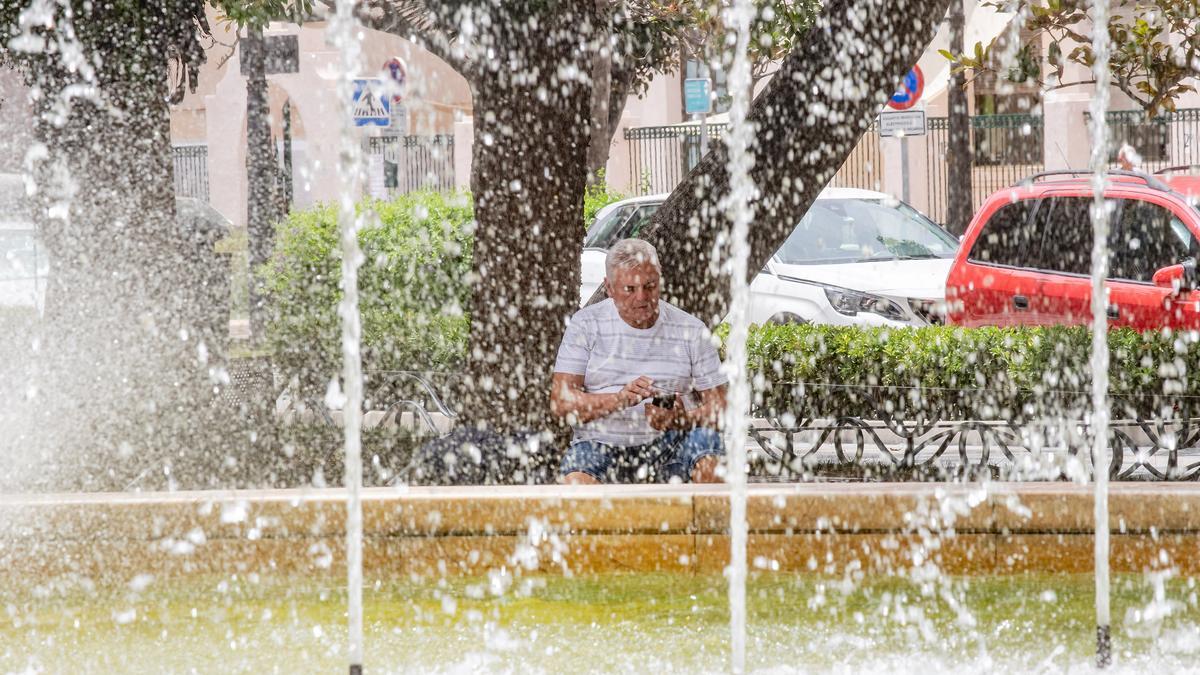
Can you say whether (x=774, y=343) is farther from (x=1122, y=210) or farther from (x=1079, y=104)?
(x=1079, y=104)

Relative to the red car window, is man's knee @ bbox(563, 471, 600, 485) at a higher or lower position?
lower

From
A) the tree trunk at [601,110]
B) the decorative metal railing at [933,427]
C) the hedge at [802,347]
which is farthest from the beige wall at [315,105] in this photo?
the decorative metal railing at [933,427]

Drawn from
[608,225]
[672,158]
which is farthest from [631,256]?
[672,158]

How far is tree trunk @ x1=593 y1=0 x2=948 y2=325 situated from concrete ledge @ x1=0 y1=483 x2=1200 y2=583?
1944mm

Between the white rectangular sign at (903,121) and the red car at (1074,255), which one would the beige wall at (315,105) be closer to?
the white rectangular sign at (903,121)

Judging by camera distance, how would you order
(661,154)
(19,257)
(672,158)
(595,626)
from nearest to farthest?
(595,626) < (19,257) < (672,158) < (661,154)

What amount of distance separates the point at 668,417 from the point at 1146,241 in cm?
554

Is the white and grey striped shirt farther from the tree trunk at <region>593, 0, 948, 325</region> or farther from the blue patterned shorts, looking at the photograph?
the tree trunk at <region>593, 0, 948, 325</region>

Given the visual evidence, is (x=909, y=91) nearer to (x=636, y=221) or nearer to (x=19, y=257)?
(x=636, y=221)

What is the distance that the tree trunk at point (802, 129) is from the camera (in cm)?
646

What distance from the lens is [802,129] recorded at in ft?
21.3

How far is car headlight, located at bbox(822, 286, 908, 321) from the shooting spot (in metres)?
11.5

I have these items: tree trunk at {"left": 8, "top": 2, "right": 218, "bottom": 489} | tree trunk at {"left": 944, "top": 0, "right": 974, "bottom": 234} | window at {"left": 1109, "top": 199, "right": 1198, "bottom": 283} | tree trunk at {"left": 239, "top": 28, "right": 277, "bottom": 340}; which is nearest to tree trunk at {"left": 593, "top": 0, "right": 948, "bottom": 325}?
tree trunk at {"left": 8, "top": 2, "right": 218, "bottom": 489}

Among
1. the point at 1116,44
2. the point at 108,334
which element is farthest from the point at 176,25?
the point at 1116,44
